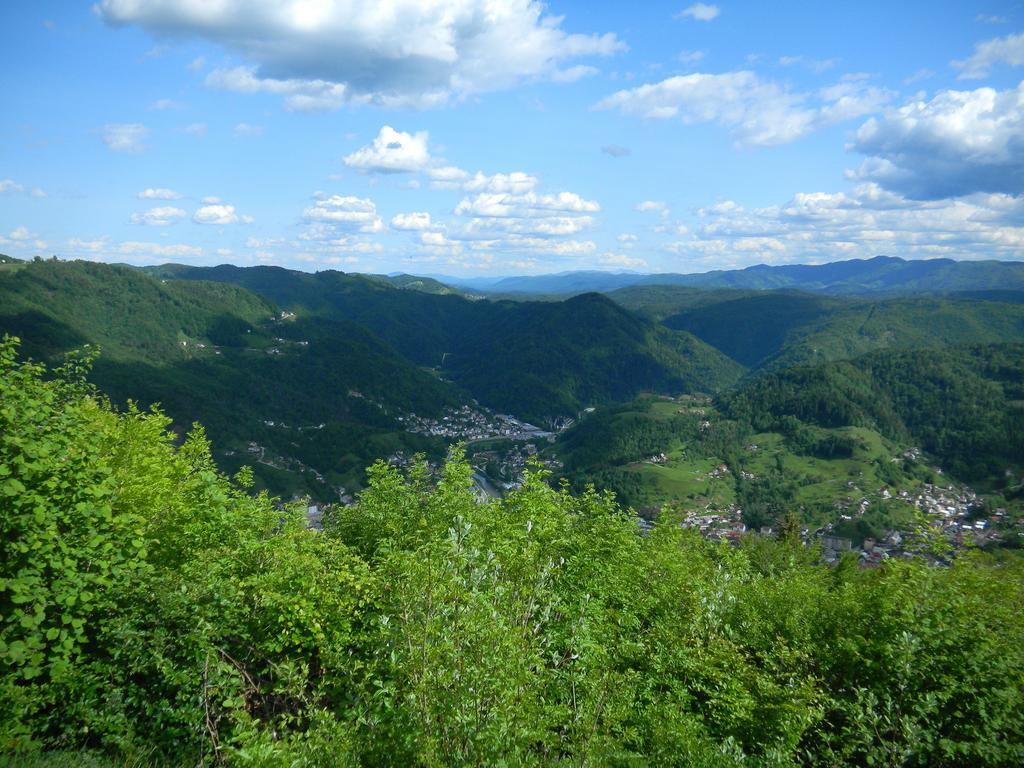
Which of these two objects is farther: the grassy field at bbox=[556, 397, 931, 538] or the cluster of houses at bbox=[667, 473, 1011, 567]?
the grassy field at bbox=[556, 397, 931, 538]

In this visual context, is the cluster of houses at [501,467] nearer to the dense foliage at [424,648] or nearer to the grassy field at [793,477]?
the grassy field at [793,477]

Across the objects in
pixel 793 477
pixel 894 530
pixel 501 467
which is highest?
pixel 501 467

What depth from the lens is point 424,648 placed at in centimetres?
686

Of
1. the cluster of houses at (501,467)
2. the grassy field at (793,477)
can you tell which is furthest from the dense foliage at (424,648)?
the cluster of houses at (501,467)

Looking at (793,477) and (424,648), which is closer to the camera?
(424,648)

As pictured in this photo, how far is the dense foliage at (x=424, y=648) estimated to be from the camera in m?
7.04

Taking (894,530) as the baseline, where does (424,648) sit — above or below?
above

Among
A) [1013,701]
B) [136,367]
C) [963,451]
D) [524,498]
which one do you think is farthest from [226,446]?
[963,451]

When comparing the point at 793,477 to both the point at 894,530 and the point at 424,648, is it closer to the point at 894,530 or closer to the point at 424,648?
the point at 894,530

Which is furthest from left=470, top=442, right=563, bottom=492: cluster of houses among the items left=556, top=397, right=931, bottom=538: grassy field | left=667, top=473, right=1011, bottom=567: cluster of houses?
left=667, top=473, right=1011, bottom=567: cluster of houses

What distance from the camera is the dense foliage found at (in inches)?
277

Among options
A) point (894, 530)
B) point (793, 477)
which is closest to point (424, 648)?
point (894, 530)

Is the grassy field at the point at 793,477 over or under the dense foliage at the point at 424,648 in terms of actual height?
under

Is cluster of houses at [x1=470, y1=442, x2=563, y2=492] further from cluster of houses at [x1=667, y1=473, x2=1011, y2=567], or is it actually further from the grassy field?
cluster of houses at [x1=667, y1=473, x2=1011, y2=567]
